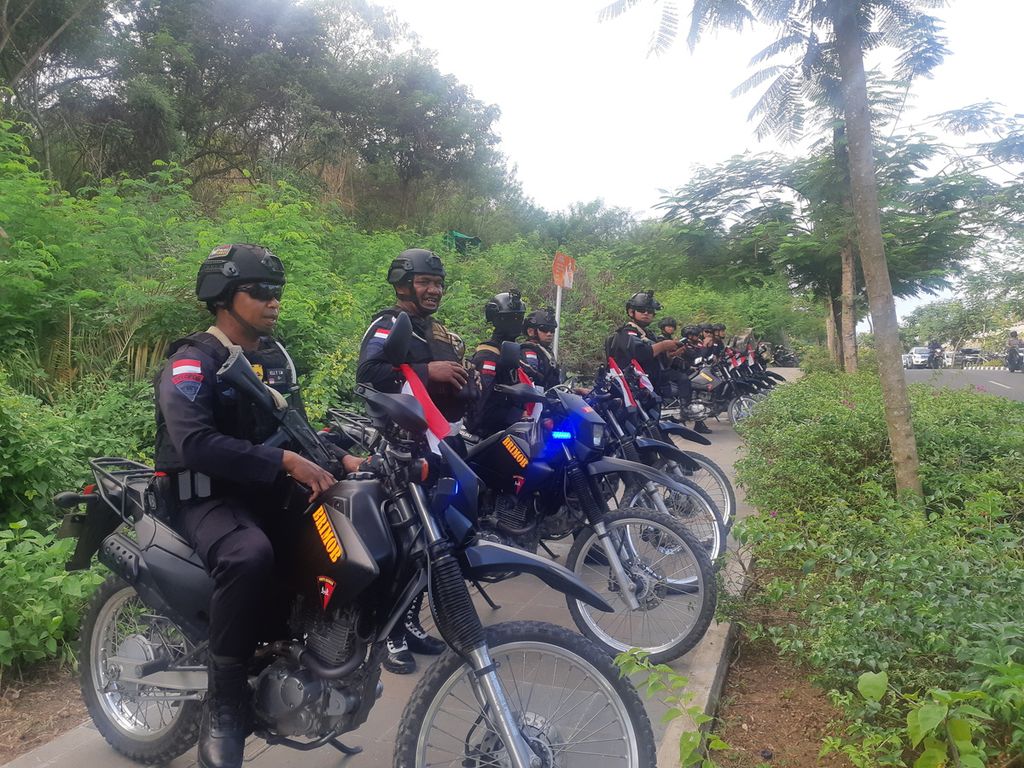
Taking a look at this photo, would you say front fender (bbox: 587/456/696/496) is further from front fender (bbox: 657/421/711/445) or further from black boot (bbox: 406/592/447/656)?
front fender (bbox: 657/421/711/445)

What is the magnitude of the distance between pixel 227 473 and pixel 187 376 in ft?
1.18

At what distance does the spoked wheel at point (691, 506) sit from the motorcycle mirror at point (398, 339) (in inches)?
102

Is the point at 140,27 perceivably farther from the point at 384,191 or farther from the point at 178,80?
the point at 384,191

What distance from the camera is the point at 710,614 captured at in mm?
3564

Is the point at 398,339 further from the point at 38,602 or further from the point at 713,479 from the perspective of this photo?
the point at 713,479

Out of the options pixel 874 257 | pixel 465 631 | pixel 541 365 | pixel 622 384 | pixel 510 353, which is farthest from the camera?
pixel 541 365

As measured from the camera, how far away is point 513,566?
228cm

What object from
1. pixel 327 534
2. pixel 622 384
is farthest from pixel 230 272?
pixel 622 384

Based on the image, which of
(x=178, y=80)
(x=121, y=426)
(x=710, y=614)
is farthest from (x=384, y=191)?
(x=710, y=614)

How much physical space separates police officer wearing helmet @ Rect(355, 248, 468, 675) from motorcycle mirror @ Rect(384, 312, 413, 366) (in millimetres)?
1182

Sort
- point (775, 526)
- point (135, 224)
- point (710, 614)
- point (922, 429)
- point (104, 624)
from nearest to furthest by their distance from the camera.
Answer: point (104, 624) < point (710, 614) < point (775, 526) < point (922, 429) < point (135, 224)

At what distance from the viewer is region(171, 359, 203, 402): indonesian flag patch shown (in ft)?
7.91

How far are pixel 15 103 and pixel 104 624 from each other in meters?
15.6

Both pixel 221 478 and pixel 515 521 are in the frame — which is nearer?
pixel 221 478
